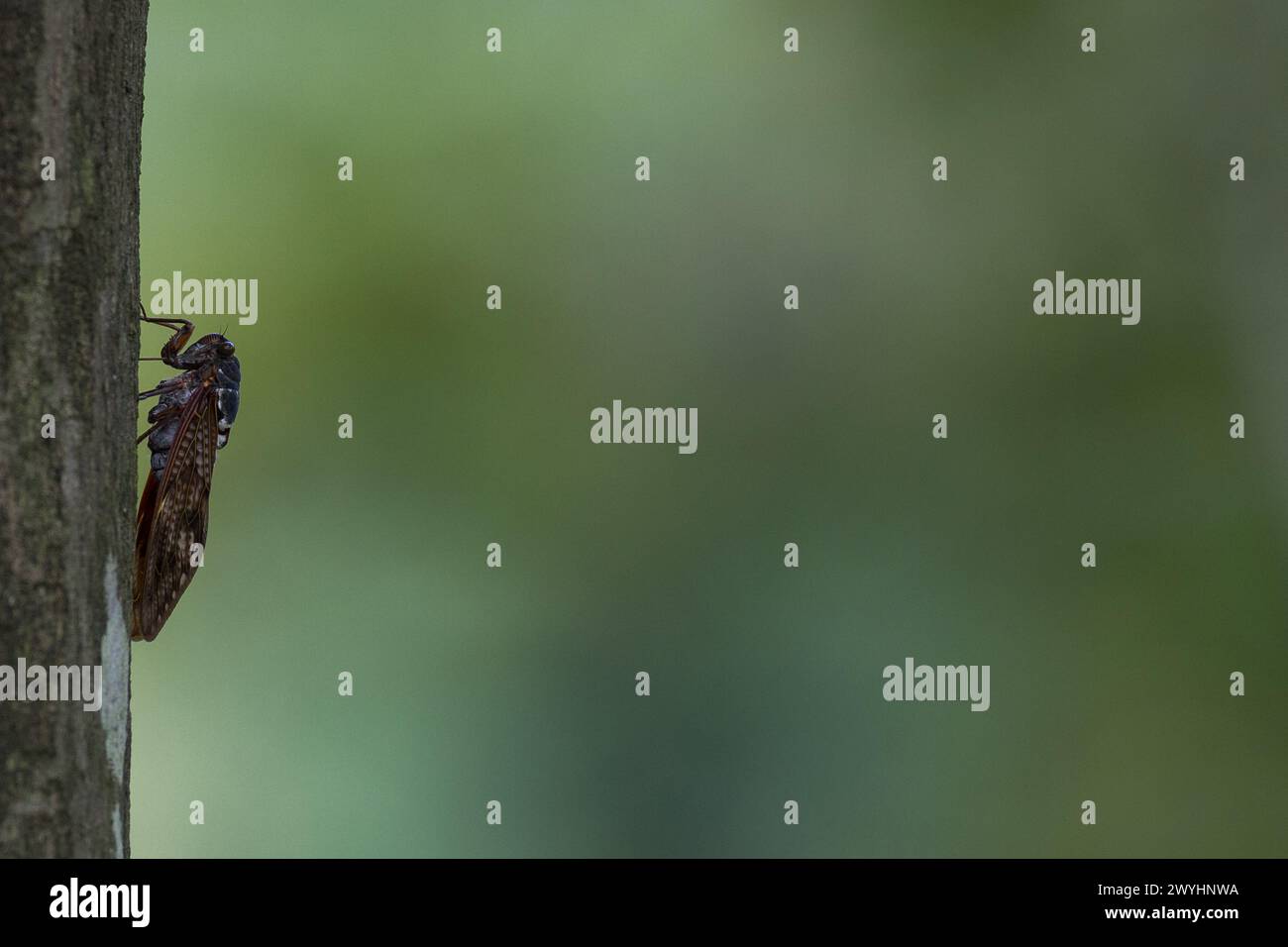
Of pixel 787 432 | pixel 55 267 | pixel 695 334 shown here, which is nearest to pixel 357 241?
pixel 695 334

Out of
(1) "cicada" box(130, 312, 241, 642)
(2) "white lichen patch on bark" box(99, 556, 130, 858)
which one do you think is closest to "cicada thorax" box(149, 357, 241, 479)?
(1) "cicada" box(130, 312, 241, 642)

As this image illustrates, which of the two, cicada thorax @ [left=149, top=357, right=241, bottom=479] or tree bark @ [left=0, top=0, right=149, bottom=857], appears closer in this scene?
tree bark @ [left=0, top=0, right=149, bottom=857]

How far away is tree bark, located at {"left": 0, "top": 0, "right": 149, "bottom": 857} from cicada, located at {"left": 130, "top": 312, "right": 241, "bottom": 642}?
0.70m

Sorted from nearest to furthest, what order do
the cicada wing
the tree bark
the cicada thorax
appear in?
the tree bark < the cicada wing < the cicada thorax

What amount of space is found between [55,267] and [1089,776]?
14.4ft

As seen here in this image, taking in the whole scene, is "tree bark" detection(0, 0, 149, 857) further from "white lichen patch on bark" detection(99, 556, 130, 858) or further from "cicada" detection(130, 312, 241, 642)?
"cicada" detection(130, 312, 241, 642)

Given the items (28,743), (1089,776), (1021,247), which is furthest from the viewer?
(1021,247)

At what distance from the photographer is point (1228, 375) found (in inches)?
186

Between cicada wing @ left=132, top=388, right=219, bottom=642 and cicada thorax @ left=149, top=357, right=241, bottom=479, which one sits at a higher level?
cicada thorax @ left=149, top=357, right=241, bottom=479

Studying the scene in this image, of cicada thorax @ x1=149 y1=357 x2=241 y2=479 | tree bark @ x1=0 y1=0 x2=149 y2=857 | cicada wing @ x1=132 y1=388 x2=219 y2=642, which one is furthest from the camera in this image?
cicada thorax @ x1=149 y1=357 x2=241 y2=479

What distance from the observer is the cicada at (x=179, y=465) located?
1.94m

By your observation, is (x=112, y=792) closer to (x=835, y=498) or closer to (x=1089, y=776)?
(x=835, y=498)

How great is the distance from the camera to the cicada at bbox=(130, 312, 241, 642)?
1.94m

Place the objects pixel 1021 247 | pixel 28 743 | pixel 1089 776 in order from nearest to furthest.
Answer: pixel 28 743 → pixel 1089 776 → pixel 1021 247
